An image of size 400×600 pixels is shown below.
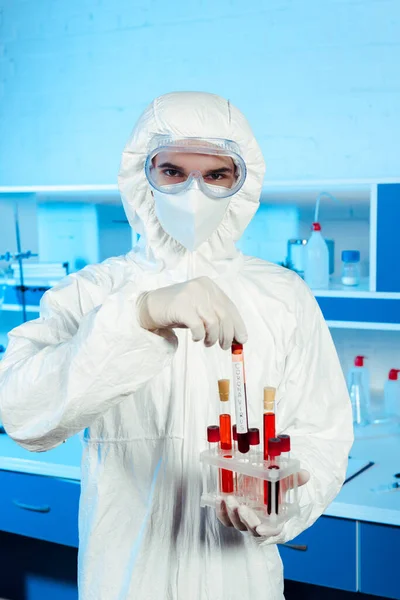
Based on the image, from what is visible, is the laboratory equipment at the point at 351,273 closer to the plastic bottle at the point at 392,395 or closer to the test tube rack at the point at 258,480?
the plastic bottle at the point at 392,395

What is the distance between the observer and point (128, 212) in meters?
1.38

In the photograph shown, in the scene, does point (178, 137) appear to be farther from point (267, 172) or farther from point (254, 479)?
point (267, 172)

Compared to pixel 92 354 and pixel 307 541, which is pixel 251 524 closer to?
pixel 92 354

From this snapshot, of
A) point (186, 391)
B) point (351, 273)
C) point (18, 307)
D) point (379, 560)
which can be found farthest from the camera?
point (18, 307)

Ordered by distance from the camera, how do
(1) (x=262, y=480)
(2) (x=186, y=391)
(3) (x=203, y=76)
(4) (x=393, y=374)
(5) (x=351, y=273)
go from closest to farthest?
(1) (x=262, y=480) → (2) (x=186, y=391) → (5) (x=351, y=273) → (4) (x=393, y=374) → (3) (x=203, y=76)

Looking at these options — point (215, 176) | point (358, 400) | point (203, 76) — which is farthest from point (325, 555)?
point (203, 76)

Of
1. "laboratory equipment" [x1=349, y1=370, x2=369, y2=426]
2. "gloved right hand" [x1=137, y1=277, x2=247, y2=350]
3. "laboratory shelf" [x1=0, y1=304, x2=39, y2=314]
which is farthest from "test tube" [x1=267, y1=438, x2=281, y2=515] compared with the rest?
"laboratory shelf" [x1=0, y1=304, x2=39, y2=314]

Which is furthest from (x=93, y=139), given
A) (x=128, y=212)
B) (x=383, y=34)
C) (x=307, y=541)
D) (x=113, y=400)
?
(x=113, y=400)

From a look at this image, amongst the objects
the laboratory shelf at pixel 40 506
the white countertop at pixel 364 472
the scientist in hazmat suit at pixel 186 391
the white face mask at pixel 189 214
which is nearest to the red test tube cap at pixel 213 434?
the scientist in hazmat suit at pixel 186 391

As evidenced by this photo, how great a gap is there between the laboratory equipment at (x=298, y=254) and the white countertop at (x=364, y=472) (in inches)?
23.8

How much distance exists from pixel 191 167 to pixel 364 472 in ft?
3.79

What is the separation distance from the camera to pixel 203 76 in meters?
2.69

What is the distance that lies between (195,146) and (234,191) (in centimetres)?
11

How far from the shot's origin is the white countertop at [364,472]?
1766 millimetres
